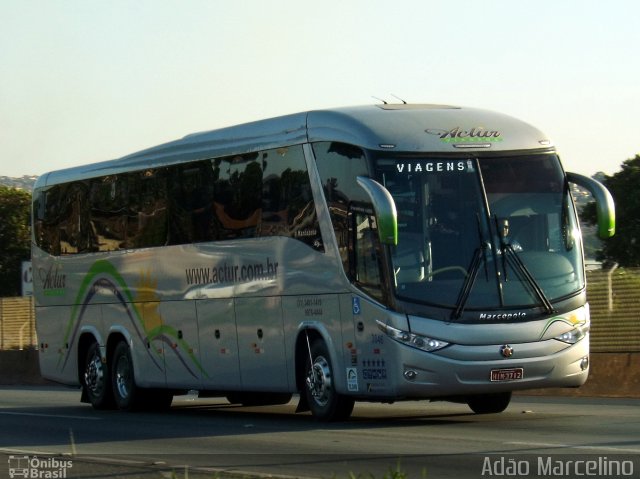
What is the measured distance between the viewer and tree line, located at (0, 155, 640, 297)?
175ft

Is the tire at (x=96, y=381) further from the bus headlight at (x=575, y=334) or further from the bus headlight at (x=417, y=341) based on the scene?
the bus headlight at (x=575, y=334)

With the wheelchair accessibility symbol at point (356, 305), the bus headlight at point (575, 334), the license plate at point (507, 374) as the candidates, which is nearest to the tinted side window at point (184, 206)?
the wheelchair accessibility symbol at point (356, 305)

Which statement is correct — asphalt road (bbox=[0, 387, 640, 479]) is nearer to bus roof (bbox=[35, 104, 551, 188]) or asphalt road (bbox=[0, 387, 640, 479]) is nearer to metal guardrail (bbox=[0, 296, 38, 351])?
bus roof (bbox=[35, 104, 551, 188])

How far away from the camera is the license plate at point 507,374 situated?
1588 centimetres

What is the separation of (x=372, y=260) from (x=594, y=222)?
3417cm

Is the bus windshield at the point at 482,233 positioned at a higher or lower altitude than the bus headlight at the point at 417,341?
higher

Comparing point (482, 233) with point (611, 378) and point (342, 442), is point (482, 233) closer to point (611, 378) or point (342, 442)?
point (342, 442)

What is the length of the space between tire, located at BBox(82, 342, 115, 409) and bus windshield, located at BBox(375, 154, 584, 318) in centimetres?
829

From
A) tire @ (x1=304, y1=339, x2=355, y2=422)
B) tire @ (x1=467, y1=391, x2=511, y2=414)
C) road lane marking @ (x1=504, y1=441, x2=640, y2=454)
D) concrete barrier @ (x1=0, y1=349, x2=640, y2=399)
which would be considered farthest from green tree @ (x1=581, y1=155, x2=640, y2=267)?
road lane marking @ (x1=504, y1=441, x2=640, y2=454)

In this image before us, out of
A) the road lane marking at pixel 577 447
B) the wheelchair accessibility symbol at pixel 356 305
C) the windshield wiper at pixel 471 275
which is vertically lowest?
the road lane marking at pixel 577 447

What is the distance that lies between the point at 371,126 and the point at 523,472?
625cm

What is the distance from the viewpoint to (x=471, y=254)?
638 inches

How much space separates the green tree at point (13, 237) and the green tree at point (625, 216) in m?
29.4

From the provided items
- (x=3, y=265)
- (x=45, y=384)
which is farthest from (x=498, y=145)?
(x=3, y=265)
